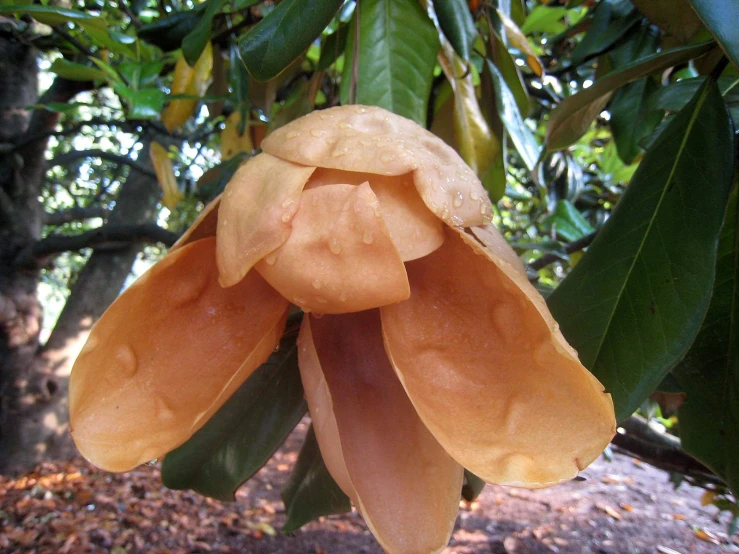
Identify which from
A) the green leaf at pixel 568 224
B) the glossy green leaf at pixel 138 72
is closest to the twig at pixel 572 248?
the green leaf at pixel 568 224

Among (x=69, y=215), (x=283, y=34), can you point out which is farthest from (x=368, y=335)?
(x=69, y=215)

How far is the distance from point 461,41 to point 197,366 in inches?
18.1

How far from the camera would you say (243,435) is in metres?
0.71

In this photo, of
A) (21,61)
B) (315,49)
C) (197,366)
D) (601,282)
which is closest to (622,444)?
(601,282)

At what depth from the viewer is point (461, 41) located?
63cm

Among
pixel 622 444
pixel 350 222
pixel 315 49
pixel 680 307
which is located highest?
pixel 315 49

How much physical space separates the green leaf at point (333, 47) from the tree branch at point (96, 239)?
97cm

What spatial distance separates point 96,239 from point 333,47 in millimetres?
1531

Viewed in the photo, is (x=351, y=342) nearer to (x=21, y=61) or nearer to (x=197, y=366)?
(x=197, y=366)

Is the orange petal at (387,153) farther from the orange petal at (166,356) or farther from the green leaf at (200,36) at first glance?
the green leaf at (200,36)

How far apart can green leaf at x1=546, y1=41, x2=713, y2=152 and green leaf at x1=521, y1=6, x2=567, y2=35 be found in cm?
84

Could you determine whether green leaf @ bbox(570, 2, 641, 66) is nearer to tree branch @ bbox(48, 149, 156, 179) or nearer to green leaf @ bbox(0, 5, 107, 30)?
green leaf @ bbox(0, 5, 107, 30)

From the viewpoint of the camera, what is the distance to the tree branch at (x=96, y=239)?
5.90 ft

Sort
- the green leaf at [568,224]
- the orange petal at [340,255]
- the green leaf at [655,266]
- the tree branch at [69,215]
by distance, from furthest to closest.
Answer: the tree branch at [69,215] < the green leaf at [568,224] < the green leaf at [655,266] < the orange petal at [340,255]
